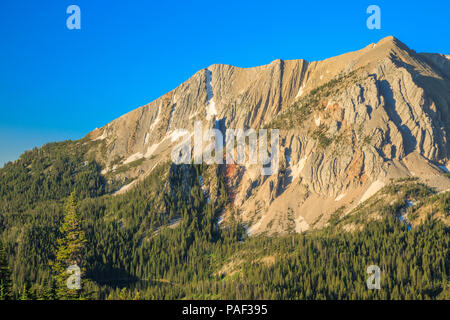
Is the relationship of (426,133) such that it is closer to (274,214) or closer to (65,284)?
(274,214)

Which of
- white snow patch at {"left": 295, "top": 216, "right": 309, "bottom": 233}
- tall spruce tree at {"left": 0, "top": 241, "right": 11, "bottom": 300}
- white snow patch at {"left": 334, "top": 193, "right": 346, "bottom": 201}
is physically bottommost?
tall spruce tree at {"left": 0, "top": 241, "right": 11, "bottom": 300}

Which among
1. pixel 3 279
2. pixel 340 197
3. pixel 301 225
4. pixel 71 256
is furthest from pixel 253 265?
pixel 3 279

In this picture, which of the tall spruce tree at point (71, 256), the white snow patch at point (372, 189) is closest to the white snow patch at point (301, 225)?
the white snow patch at point (372, 189)

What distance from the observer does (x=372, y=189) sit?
608 feet

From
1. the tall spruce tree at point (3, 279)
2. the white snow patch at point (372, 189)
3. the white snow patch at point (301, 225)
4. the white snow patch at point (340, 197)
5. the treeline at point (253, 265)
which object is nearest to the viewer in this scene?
the tall spruce tree at point (3, 279)

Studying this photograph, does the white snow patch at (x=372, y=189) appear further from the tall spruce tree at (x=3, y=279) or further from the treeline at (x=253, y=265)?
the tall spruce tree at (x=3, y=279)

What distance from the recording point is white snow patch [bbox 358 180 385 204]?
183m

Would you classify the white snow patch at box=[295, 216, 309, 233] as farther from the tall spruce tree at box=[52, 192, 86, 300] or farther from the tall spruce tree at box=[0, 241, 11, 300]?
the tall spruce tree at box=[0, 241, 11, 300]

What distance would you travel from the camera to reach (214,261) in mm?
180125

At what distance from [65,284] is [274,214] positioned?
114690 millimetres

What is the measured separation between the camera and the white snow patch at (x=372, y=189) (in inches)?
7190

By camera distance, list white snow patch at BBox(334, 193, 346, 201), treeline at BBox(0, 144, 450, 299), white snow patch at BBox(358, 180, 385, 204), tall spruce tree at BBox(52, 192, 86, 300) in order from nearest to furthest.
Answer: tall spruce tree at BBox(52, 192, 86, 300), treeline at BBox(0, 144, 450, 299), white snow patch at BBox(358, 180, 385, 204), white snow patch at BBox(334, 193, 346, 201)

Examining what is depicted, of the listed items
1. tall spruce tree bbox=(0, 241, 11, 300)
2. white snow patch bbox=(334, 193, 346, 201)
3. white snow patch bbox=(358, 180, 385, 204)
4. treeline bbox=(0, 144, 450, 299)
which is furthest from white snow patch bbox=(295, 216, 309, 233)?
tall spruce tree bbox=(0, 241, 11, 300)
